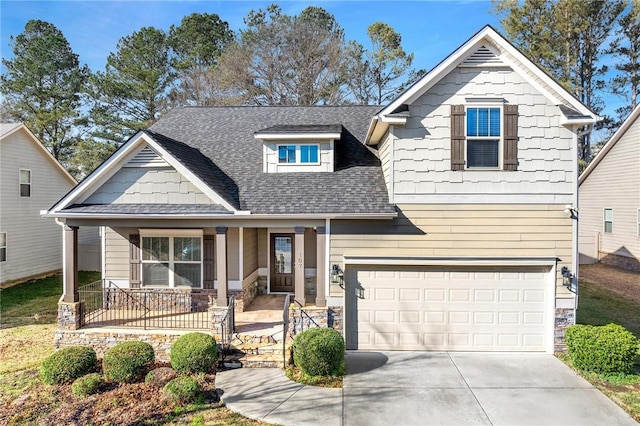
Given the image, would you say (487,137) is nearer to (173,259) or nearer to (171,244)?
(171,244)

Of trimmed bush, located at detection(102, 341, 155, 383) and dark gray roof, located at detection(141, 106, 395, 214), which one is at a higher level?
dark gray roof, located at detection(141, 106, 395, 214)

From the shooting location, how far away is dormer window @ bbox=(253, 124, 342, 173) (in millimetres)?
10117

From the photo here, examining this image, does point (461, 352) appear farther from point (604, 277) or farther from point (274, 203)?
point (604, 277)

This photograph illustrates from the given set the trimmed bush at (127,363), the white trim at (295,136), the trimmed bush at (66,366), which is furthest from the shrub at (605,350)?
the trimmed bush at (66,366)

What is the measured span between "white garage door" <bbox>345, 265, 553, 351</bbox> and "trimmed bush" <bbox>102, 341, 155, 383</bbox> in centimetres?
452

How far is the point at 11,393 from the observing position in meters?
6.85

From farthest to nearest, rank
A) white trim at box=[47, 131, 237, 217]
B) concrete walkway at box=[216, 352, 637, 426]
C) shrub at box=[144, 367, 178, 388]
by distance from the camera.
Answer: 1. white trim at box=[47, 131, 237, 217]
2. shrub at box=[144, 367, 178, 388]
3. concrete walkway at box=[216, 352, 637, 426]

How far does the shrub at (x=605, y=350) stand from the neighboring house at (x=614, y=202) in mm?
12981

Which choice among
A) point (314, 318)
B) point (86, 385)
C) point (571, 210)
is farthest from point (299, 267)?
point (571, 210)

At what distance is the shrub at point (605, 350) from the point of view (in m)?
7.24

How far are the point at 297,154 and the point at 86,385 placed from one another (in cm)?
721

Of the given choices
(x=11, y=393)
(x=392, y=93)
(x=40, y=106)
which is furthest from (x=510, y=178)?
(x=40, y=106)

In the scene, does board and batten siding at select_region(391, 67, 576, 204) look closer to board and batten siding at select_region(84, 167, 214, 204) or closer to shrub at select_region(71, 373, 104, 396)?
board and batten siding at select_region(84, 167, 214, 204)

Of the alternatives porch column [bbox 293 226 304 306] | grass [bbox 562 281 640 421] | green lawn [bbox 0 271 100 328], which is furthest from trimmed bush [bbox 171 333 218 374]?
grass [bbox 562 281 640 421]
